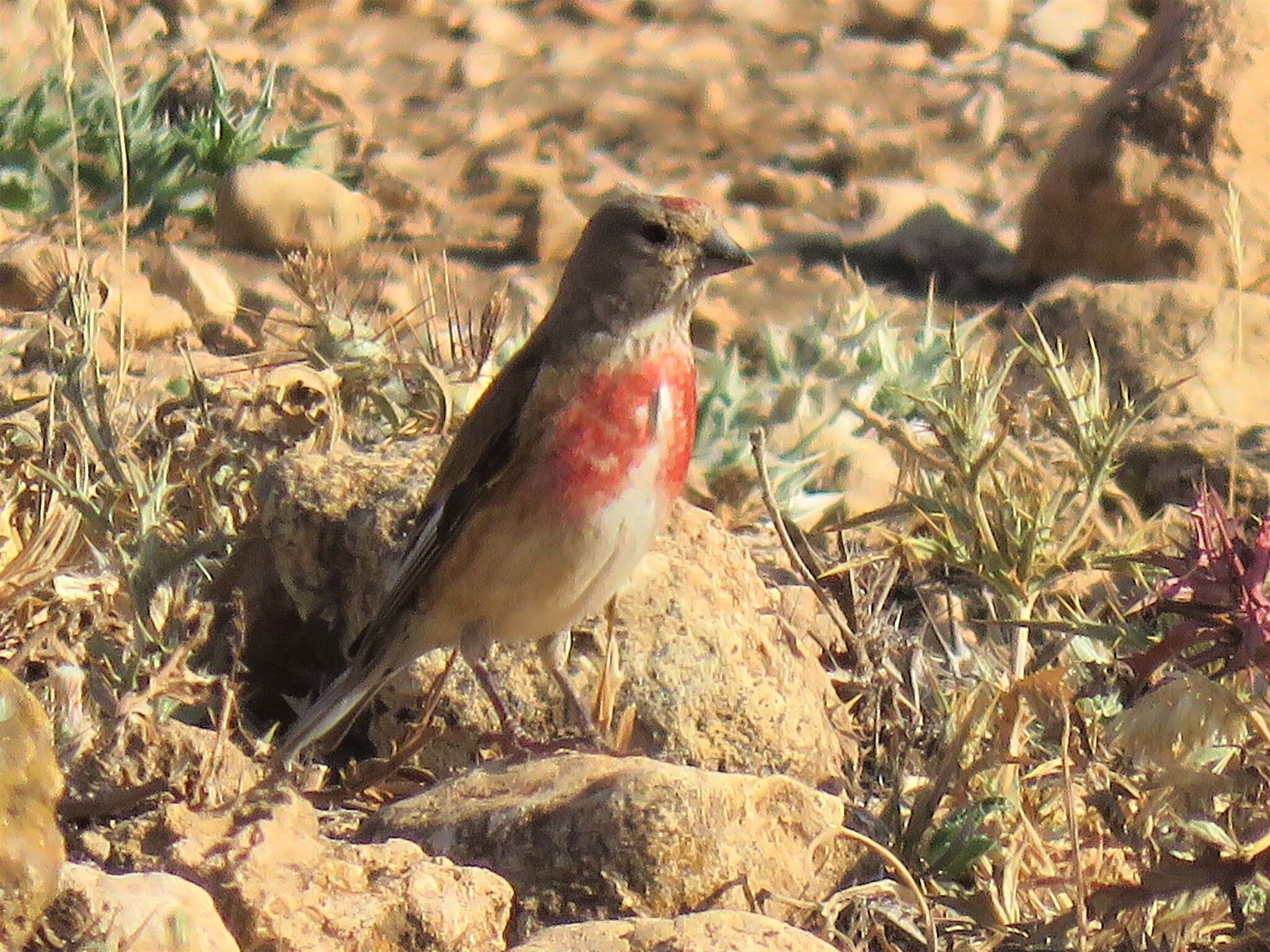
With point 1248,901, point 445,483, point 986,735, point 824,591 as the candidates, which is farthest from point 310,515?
point 1248,901

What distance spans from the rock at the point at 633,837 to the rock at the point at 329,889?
235mm

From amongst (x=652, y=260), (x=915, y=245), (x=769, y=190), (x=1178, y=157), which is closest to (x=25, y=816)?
(x=652, y=260)

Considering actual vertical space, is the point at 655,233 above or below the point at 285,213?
above

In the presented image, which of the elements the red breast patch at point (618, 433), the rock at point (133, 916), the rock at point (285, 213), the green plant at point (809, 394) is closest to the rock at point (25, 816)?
the rock at point (133, 916)

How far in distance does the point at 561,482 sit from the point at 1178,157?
11.8ft

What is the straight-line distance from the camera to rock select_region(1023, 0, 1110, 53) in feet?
30.5

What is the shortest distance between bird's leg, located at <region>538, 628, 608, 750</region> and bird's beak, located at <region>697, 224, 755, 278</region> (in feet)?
2.73

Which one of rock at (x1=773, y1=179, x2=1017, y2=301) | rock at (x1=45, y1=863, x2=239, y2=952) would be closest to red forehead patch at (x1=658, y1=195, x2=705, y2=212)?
rock at (x1=45, y1=863, x2=239, y2=952)

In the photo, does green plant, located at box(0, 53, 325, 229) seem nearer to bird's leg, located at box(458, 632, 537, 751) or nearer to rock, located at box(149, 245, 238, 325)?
rock, located at box(149, 245, 238, 325)

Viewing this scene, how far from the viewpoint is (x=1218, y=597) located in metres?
2.94

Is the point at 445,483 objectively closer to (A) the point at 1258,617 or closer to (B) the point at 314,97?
(A) the point at 1258,617

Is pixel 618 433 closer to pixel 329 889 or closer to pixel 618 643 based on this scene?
pixel 618 643

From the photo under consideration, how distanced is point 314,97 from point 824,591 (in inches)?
164

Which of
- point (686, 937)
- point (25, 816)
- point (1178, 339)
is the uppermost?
point (25, 816)
